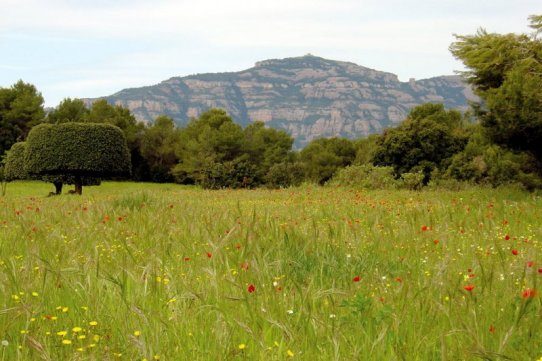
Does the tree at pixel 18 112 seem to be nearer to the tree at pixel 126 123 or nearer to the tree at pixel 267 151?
the tree at pixel 126 123

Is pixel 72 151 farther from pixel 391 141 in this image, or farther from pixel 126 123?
pixel 126 123

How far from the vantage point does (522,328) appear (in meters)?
2.91

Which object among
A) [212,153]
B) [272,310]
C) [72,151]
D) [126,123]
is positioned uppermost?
[272,310]

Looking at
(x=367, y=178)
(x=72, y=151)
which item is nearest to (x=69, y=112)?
(x=72, y=151)

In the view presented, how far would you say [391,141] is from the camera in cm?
5506

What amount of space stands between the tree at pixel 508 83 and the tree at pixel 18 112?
2591 inches

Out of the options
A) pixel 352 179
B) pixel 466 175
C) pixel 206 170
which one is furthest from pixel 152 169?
pixel 352 179

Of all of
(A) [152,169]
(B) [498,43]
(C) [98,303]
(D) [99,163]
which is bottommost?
(A) [152,169]

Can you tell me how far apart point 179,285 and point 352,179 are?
26.2 m

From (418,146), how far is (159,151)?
41.4 meters

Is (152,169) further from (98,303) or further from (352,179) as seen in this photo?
(98,303)

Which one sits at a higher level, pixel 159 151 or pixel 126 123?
pixel 126 123

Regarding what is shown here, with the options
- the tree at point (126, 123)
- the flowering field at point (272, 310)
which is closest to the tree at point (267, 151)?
the tree at point (126, 123)

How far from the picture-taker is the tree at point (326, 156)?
89.2m
